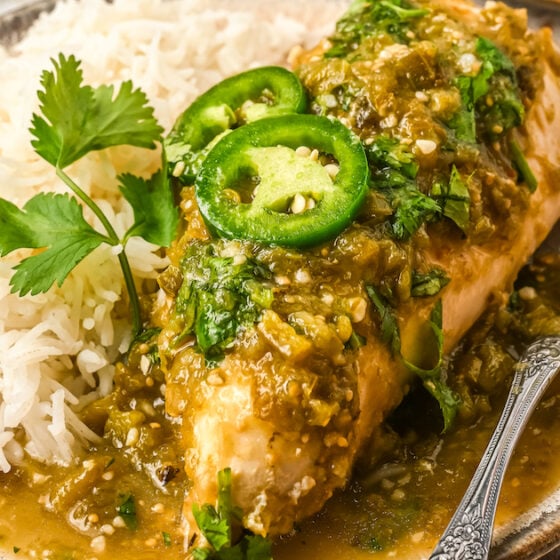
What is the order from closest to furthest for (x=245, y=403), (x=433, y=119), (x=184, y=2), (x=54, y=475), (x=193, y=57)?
(x=245, y=403) < (x=54, y=475) < (x=433, y=119) < (x=193, y=57) < (x=184, y=2)

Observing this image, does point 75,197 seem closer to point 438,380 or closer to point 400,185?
point 400,185

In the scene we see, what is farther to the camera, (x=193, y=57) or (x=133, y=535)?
(x=193, y=57)

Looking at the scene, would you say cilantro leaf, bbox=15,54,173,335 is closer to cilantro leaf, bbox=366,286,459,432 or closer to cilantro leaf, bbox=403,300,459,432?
cilantro leaf, bbox=366,286,459,432

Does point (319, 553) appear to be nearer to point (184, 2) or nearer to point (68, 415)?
point (68, 415)

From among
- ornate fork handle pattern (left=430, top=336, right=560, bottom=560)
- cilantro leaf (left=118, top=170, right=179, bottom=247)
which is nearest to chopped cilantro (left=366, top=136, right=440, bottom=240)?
ornate fork handle pattern (left=430, top=336, right=560, bottom=560)

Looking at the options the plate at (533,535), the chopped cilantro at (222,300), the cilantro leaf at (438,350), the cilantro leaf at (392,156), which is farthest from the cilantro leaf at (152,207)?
the plate at (533,535)

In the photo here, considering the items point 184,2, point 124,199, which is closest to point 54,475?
point 124,199

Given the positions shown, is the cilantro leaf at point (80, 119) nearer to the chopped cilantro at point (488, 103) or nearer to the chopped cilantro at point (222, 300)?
the chopped cilantro at point (222, 300)
